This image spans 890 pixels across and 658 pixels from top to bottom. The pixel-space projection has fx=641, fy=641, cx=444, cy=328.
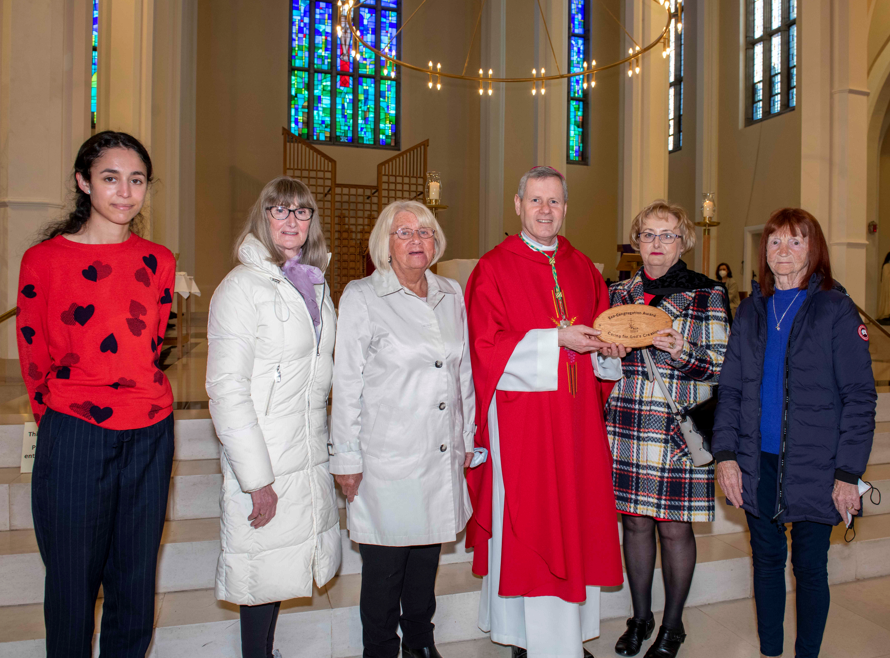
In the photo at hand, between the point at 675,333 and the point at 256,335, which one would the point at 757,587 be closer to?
the point at 675,333

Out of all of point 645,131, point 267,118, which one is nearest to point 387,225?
point 645,131

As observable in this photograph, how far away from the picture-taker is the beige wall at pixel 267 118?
40.5ft

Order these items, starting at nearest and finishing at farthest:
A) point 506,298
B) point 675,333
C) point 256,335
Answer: point 256,335 < point 675,333 < point 506,298

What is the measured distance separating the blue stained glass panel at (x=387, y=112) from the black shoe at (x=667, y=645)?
12.2 m

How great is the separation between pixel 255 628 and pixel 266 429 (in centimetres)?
64

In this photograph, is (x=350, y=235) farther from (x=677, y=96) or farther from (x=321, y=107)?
(x=677, y=96)

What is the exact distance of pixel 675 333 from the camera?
224cm

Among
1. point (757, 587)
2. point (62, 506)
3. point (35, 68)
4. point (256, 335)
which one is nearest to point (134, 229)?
point (256, 335)

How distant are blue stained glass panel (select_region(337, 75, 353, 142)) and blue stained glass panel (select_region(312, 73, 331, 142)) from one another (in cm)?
20

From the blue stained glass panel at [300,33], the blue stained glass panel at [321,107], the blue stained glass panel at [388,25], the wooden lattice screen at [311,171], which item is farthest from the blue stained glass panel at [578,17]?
the wooden lattice screen at [311,171]

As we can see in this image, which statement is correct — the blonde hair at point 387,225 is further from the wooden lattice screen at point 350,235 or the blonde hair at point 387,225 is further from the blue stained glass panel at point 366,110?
the blue stained glass panel at point 366,110

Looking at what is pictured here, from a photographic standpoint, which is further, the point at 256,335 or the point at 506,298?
the point at 506,298

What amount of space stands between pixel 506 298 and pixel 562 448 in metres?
0.60

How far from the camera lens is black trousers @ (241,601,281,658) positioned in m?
2.02
